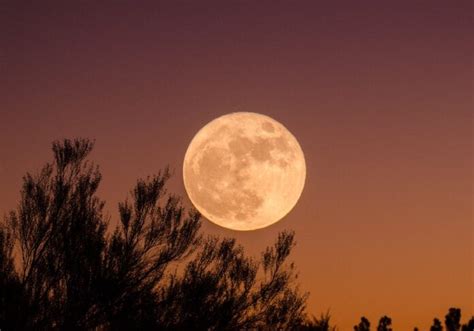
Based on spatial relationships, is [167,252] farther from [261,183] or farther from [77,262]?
[261,183]

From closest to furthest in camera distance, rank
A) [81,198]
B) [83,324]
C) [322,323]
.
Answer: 1. [83,324]
2. [81,198]
3. [322,323]

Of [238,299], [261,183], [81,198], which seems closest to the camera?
[81,198]

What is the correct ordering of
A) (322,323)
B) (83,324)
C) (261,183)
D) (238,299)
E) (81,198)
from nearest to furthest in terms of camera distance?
(83,324) < (81,198) < (238,299) < (322,323) < (261,183)

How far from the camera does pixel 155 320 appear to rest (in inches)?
603

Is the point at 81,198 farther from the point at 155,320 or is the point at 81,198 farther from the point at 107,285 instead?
the point at 155,320

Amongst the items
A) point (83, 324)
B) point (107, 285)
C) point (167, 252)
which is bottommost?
point (83, 324)

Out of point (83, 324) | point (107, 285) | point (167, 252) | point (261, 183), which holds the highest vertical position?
point (261, 183)

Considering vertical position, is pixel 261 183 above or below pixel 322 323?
above

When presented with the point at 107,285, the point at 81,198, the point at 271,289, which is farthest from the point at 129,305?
the point at 271,289

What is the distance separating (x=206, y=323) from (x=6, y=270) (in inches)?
184

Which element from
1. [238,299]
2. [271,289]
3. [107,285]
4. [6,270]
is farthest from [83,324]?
[271,289]

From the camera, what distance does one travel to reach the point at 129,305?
15195 mm

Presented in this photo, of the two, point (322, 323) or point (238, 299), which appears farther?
point (322, 323)

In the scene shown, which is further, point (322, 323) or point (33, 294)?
point (322, 323)
